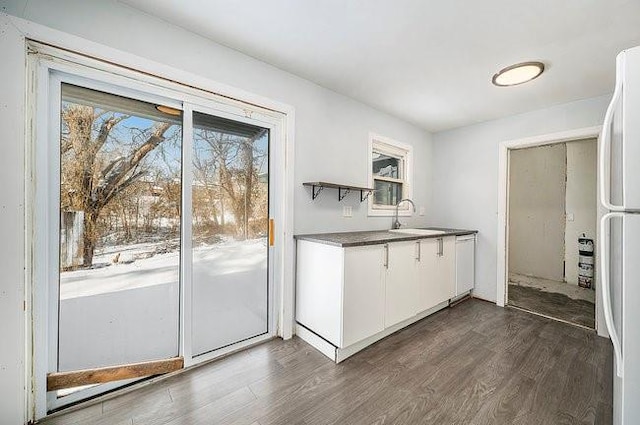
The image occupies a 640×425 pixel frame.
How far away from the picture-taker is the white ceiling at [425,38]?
1523 millimetres

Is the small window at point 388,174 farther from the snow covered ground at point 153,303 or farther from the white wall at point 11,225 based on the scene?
the white wall at point 11,225

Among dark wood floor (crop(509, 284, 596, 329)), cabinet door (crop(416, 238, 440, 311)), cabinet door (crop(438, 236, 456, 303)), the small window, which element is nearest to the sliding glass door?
the small window

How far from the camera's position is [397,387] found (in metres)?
1.67

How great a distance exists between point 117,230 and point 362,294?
1.81 meters

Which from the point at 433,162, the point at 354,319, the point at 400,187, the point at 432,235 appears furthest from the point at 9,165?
the point at 433,162

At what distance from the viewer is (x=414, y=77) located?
235cm

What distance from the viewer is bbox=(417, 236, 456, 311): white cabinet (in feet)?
8.56

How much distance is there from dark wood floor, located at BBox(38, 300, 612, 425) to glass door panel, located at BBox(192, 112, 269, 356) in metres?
0.27

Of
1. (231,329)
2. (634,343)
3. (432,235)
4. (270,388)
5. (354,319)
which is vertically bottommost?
(270,388)

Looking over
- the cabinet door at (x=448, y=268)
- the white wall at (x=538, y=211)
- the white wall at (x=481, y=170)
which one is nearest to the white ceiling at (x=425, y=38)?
the white wall at (x=481, y=170)

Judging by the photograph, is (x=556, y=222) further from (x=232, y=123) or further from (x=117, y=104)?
(x=117, y=104)

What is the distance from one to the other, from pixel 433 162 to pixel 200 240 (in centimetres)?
357

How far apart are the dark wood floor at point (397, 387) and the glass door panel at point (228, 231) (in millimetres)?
271

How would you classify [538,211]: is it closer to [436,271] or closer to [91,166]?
[436,271]
